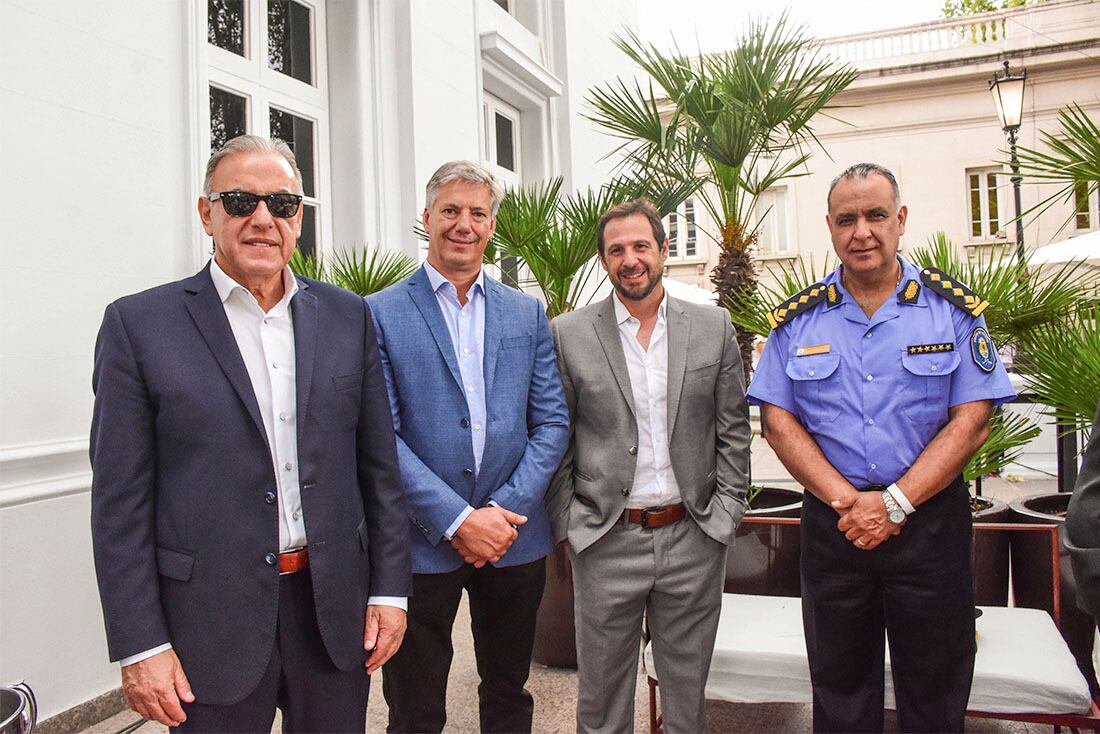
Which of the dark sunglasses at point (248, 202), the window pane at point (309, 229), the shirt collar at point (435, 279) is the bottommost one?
the shirt collar at point (435, 279)

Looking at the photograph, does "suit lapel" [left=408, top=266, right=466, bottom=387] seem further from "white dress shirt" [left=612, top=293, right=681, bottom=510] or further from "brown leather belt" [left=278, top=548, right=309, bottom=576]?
"brown leather belt" [left=278, top=548, right=309, bottom=576]

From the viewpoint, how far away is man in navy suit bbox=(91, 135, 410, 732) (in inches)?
65.7

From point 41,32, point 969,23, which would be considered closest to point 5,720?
point 41,32

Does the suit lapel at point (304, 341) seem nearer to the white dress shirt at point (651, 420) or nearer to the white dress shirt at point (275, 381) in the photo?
the white dress shirt at point (275, 381)

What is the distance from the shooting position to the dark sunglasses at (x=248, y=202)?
183 cm

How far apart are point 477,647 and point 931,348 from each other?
1692mm

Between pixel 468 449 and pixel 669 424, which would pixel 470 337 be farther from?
pixel 669 424

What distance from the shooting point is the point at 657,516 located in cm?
252

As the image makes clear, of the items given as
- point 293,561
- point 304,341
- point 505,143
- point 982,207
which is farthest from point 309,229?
point 982,207

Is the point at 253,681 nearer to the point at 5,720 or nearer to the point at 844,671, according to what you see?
the point at 5,720

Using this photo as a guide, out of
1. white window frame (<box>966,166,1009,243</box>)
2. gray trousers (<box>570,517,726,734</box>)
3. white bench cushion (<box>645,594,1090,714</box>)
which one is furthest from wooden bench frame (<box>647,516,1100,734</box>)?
white window frame (<box>966,166,1009,243</box>)

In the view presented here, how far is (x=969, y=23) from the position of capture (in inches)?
752

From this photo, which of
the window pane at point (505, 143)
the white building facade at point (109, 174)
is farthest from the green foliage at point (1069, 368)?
the window pane at point (505, 143)

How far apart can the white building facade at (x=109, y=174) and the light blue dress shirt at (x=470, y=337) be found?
0.95 meters
